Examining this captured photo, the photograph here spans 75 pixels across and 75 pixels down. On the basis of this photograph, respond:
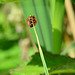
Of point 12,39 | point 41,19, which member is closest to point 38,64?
point 41,19

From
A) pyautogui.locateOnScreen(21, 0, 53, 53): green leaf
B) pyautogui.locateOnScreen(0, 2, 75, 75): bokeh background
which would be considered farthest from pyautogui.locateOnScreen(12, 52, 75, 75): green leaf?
pyautogui.locateOnScreen(0, 2, 75, 75): bokeh background

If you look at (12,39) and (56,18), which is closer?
(56,18)

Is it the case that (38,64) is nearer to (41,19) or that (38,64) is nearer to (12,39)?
(41,19)

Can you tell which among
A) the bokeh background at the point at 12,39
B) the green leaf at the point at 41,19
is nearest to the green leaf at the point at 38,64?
the green leaf at the point at 41,19

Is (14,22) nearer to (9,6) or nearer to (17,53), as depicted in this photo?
(9,6)

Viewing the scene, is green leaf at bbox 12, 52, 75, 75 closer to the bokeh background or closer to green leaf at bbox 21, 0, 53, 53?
green leaf at bbox 21, 0, 53, 53

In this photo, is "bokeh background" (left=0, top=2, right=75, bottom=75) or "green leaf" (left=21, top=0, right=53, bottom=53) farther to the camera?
"bokeh background" (left=0, top=2, right=75, bottom=75)
